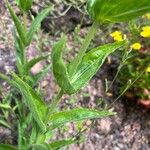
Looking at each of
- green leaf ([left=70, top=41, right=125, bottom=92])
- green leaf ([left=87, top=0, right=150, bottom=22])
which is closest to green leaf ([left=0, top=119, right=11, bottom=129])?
green leaf ([left=70, top=41, right=125, bottom=92])

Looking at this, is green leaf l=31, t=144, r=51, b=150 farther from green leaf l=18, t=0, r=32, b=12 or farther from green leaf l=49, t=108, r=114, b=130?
green leaf l=18, t=0, r=32, b=12

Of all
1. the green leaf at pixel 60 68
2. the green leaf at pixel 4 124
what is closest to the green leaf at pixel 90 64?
the green leaf at pixel 60 68

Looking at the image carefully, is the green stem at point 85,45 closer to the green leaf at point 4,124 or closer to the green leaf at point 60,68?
the green leaf at point 60,68

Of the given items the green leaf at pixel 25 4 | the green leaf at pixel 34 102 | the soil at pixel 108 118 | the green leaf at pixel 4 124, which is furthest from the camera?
the soil at pixel 108 118

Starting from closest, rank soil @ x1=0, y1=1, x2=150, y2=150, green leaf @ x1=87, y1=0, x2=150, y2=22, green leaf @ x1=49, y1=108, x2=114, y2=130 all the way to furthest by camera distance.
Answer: green leaf @ x1=87, y1=0, x2=150, y2=22, green leaf @ x1=49, y1=108, x2=114, y2=130, soil @ x1=0, y1=1, x2=150, y2=150

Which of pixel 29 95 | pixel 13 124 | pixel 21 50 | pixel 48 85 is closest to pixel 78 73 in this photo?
pixel 29 95

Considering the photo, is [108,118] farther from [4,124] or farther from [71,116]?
[71,116]

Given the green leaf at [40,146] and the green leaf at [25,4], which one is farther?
the green leaf at [25,4]

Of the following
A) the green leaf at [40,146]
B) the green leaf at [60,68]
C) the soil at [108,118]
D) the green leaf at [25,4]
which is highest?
the green leaf at [25,4]
